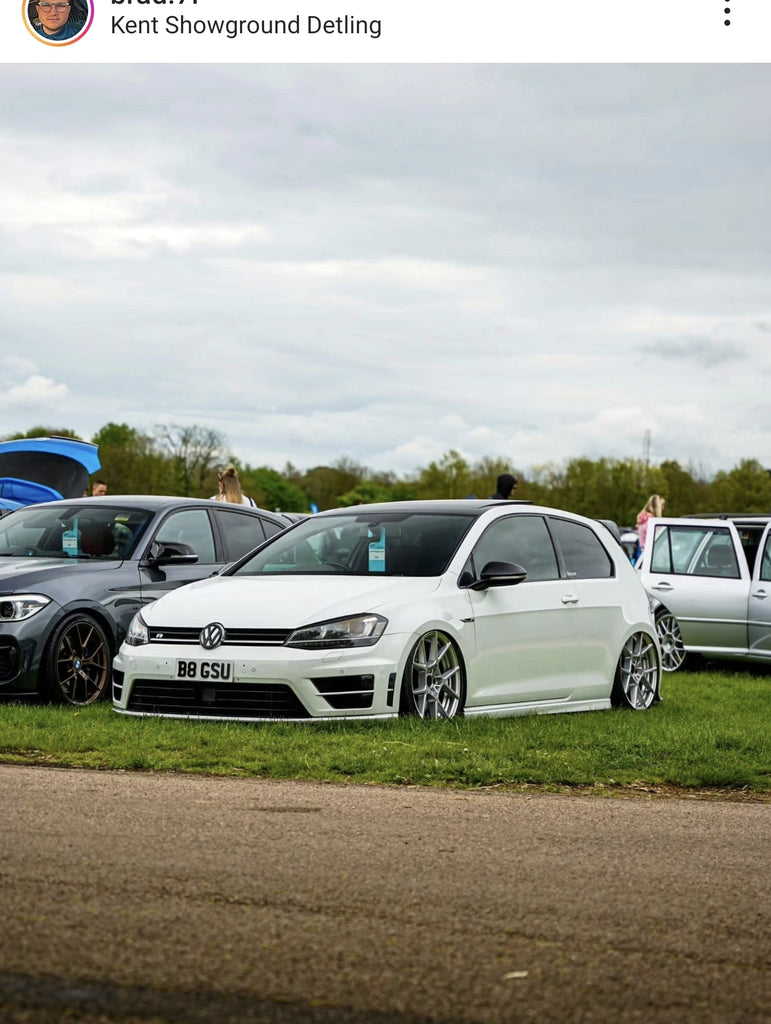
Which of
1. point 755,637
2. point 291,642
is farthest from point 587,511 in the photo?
point 291,642

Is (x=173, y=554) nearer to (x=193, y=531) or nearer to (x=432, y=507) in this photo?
(x=193, y=531)

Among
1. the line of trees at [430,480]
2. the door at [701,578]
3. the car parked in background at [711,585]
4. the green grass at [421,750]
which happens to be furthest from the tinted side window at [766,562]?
the line of trees at [430,480]

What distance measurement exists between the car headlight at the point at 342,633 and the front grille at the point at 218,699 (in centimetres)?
32

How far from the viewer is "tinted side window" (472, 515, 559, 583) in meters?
11.1

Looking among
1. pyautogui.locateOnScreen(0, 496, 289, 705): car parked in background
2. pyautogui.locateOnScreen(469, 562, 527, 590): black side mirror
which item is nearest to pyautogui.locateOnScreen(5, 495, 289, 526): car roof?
pyautogui.locateOnScreen(0, 496, 289, 705): car parked in background

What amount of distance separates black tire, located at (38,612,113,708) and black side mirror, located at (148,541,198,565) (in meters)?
0.93

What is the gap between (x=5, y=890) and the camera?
5000 millimetres

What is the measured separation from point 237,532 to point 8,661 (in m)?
3.15

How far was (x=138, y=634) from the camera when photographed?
1024cm

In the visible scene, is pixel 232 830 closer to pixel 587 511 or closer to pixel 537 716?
pixel 537 716

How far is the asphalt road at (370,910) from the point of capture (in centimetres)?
400

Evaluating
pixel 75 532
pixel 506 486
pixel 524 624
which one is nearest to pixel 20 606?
pixel 75 532

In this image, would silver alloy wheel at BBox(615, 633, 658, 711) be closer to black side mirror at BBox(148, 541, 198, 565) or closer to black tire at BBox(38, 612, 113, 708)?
black side mirror at BBox(148, 541, 198, 565)
